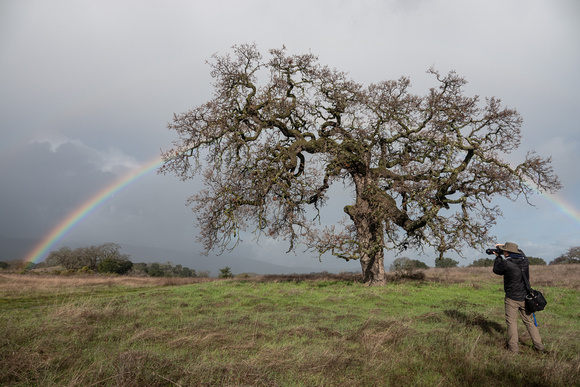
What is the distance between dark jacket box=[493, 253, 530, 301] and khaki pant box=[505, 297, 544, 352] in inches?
6.8

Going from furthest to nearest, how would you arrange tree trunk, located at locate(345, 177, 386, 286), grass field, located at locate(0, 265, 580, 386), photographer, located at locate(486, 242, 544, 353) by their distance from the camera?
tree trunk, located at locate(345, 177, 386, 286) < photographer, located at locate(486, 242, 544, 353) < grass field, located at locate(0, 265, 580, 386)

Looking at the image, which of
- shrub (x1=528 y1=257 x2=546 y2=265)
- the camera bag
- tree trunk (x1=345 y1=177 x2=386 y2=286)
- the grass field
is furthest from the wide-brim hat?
shrub (x1=528 y1=257 x2=546 y2=265)

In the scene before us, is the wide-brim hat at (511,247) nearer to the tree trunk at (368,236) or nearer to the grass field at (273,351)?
the grass field at (273,351)

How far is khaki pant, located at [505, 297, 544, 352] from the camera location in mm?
7562

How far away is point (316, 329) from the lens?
324 inches

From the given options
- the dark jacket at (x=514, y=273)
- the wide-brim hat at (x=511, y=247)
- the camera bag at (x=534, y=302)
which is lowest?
the camera bag at (x=534, y=302)

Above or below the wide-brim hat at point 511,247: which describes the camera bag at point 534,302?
below

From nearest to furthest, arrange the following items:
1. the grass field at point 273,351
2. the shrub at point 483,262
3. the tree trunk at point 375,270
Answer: the grass field at point 273,351, the tree trunk at point 375,270, the shrub at point 483,262

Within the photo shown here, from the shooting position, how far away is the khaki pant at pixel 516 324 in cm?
756

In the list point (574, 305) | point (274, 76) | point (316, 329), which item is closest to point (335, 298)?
point (316, 329)

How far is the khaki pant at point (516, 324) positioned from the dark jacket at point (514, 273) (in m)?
0.17

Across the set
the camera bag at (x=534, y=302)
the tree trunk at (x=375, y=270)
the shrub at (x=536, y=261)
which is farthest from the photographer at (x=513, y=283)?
the shrub at (x=536, y=261)

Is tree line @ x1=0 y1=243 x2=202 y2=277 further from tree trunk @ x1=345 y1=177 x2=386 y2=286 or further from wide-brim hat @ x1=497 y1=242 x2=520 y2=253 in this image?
wide-brim hat @ x1=497 y1=242 x2=520 y2=253

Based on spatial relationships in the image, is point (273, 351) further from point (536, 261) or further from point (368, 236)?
point (536, 261)
